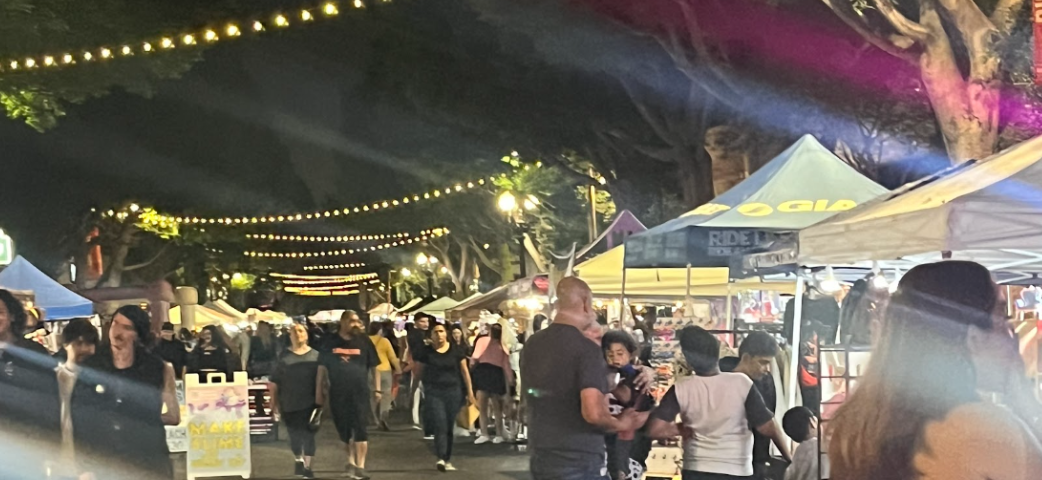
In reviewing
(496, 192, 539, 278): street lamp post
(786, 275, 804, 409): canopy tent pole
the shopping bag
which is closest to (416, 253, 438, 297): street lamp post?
(496, 192, 539, 278): street lamp post

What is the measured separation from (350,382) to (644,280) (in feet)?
11.6

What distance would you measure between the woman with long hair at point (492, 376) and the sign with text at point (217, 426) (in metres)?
4.32

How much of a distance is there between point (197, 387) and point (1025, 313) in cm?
728

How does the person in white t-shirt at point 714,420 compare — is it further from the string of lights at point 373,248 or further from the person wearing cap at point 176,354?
the string of lights at point 373,248

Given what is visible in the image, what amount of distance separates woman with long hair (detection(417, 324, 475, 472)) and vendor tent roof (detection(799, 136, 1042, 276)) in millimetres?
6956

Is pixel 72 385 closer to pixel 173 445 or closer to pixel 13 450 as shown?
pixel 13 450

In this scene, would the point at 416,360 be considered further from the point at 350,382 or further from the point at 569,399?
the point at 569,399

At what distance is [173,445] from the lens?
507 inches

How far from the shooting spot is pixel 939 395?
8.33 feet

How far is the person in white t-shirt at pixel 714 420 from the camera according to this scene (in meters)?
5.71

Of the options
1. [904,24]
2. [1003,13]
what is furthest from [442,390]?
[1003,13]

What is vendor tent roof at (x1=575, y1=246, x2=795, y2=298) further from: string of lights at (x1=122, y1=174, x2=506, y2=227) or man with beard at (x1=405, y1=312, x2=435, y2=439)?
string of lights at (x1=122, y1=174, x2=506, y2=227)

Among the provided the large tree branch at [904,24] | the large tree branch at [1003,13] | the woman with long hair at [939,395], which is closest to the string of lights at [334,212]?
the large tree branch at [904,24]

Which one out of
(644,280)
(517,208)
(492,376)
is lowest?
(492,376)
